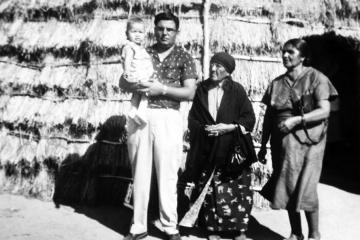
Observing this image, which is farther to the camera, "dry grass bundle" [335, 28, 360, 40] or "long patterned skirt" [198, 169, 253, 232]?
"dry grass bundle" [335, 28, 360, 40]

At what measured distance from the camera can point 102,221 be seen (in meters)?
4.46

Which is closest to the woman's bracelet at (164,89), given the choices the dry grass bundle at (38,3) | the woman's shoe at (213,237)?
the woman's shoe at (213,237)

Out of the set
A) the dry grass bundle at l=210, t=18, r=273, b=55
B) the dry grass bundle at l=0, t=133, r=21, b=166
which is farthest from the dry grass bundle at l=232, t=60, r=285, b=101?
the dry grass bundle at l=0, t=133, r=21, b=166

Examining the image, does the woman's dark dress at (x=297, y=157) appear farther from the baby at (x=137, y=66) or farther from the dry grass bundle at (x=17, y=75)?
the dry grass bundle at (x=17, y=75)

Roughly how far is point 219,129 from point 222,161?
34cm

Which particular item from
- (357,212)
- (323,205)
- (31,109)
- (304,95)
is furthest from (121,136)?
(357,212)

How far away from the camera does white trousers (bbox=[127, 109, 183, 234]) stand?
3.62m

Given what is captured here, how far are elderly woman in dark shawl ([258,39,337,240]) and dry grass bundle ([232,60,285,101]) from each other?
1.34 m

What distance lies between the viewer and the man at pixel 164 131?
3609mm

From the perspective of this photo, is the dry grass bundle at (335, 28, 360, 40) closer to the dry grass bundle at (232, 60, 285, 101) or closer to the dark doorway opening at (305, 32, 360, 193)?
the dark doorway opening at (305, 32, 360, 193)

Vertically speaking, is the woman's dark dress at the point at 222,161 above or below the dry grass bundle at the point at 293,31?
below

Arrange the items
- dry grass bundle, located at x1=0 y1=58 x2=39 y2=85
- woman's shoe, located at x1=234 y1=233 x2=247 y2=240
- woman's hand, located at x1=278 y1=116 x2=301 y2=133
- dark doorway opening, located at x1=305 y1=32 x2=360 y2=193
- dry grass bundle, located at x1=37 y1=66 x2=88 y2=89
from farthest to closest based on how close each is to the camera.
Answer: dark doorway opening, located at x1=305 y1=32 x2=360 y2=193
dry grass bundle, located at x1=0 y1=58 x2=39 y2=85
dry grass bundle, located at x1=37 y1=66 x2=88 y2=89
woman's shoe, located at x1=234 y1=233 x2=247 y2=240
woman's hand, located at x1=278 y1=116 x2=301 y2=133

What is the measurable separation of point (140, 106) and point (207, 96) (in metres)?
0.73

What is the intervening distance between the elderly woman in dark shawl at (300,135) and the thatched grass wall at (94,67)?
135 centimetres
